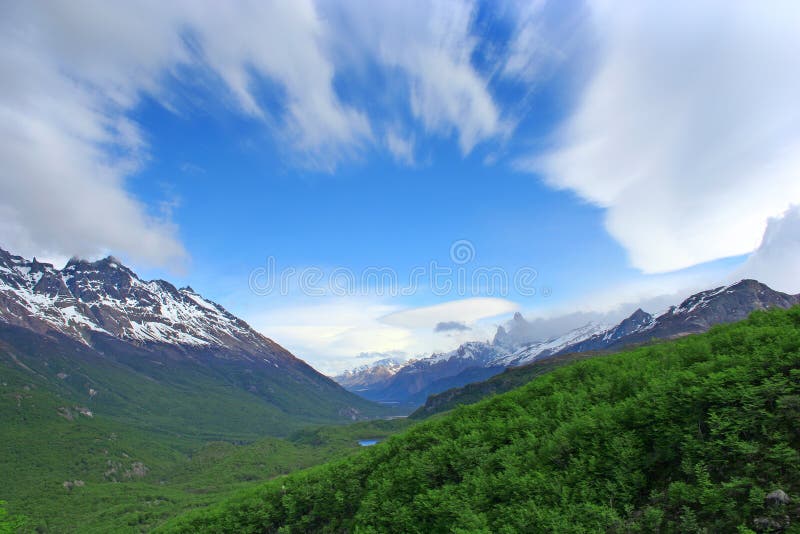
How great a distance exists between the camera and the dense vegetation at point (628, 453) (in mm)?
17453

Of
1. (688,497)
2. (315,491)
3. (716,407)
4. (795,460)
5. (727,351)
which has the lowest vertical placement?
(315,491)

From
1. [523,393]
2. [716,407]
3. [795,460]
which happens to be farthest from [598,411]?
[523,393]

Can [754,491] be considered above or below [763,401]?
below

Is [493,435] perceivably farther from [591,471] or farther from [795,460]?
[795,460]

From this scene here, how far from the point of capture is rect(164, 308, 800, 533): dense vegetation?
1745cm

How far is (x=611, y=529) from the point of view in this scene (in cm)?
1850

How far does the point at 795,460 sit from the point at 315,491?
1583 inches

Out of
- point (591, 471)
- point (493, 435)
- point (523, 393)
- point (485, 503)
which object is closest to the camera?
point (591, 471)

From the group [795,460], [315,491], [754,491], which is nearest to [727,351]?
[795,460]

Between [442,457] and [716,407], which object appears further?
[442,457]

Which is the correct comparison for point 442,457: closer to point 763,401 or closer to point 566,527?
point 566,527

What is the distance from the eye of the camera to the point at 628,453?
21.5 meters

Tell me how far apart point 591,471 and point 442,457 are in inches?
533

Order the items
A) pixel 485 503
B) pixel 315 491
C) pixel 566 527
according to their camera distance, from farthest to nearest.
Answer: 1. pixel 315 491
2. pixel 485 503
3. pixel 566 527
